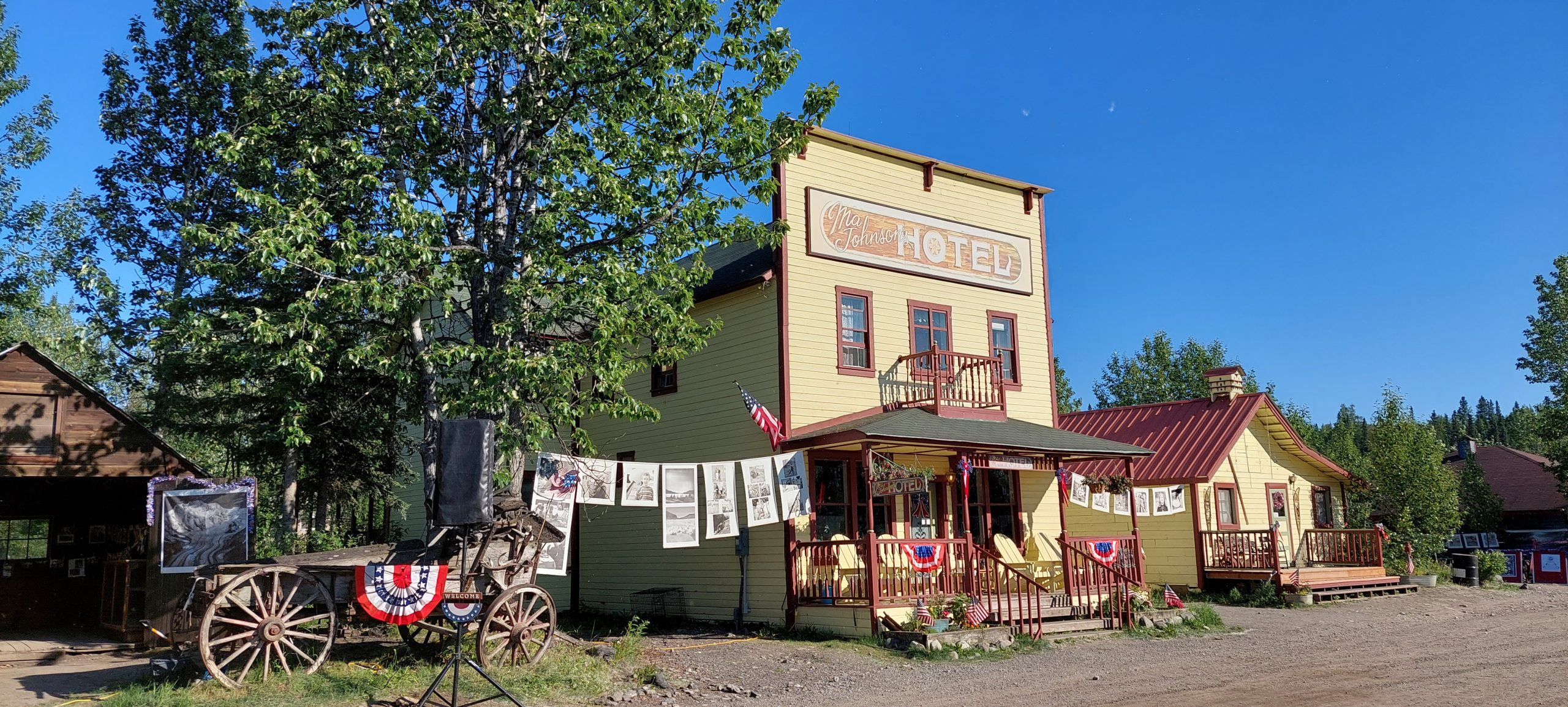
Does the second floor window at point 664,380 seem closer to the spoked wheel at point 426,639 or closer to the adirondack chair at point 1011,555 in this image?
the adirondack chair at point 1011,555

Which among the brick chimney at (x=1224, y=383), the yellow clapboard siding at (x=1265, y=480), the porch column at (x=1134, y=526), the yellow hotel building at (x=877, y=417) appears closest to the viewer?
the yellow hotel building at (x=877, y=417)

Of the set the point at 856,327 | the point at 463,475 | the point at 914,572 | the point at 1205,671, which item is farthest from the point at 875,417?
the point at 463,475

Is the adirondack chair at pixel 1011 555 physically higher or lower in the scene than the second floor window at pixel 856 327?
lower

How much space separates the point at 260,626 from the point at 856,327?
1017 cm

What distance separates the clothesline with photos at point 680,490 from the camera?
1371 centimetres

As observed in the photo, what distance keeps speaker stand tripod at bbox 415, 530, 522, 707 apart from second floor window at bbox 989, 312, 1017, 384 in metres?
11.3

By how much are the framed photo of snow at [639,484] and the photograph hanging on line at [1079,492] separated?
8.77 metres

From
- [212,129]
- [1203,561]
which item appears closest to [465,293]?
[212,129]

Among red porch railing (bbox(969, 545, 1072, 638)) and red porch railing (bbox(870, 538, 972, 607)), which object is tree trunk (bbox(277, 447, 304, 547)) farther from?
red porch railing (bbox(969, 545, 1072, 638))

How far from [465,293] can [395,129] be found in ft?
44.7

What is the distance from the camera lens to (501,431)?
1281cm

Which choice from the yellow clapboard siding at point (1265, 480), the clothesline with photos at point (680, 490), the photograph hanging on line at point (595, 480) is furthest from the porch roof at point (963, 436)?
the yellow clapboard siding at point (1265, 480)

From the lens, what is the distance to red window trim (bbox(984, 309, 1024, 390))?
19406 millimetres

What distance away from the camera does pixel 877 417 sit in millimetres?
16562
